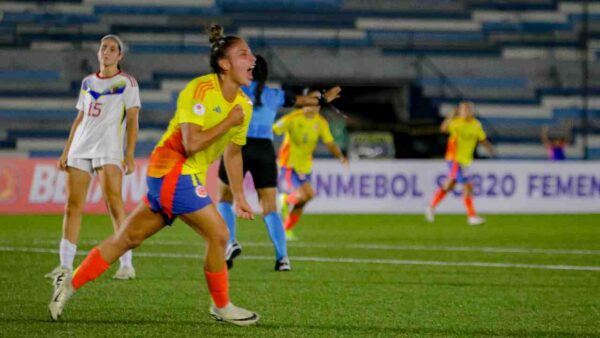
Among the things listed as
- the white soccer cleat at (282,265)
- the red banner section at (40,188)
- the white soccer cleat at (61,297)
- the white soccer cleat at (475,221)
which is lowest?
the white soccer cleat at (475,221)

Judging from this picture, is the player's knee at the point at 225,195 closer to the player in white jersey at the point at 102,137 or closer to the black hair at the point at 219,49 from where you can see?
the player in white jersey at the point at 102,137

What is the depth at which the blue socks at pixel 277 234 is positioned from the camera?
1165cm

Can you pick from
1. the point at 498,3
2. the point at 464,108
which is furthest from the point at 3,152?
the point at 498,3

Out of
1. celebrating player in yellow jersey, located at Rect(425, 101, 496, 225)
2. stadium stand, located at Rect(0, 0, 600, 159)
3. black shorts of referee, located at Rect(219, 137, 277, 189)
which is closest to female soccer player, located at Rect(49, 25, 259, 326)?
black shorts of referee, located at Rect(219, 137, 277, 189)

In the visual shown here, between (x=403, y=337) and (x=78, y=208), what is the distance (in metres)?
3.72

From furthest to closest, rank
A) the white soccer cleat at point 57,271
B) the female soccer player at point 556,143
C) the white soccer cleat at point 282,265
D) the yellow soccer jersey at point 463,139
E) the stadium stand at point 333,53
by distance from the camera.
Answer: the stadium stand at point 333,53, the female soccer player at point 556,143, the yellow soccer jersey at point 463,139, the white soccer cleat at point 282,265, the white soccer cleat at point 57,271

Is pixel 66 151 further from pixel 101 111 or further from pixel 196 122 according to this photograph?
pixel 196 122

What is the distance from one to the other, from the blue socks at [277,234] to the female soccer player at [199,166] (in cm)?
420

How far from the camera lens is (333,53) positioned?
3180 cm

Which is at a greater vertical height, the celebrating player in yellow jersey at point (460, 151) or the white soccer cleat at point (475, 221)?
the celebrating player in yellow jersey at point (460, 151)

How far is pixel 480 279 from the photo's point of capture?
10.8 metres

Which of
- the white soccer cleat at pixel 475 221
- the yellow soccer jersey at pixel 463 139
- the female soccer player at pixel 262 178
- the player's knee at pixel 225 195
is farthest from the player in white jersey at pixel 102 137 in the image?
the yellow soccer jersey at pixel 463 139

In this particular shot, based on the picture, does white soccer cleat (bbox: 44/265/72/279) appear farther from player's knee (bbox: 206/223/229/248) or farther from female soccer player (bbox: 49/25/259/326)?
player's knee (bbox: 206/223/229/248)

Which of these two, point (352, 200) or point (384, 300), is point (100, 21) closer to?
point (352, 200)
